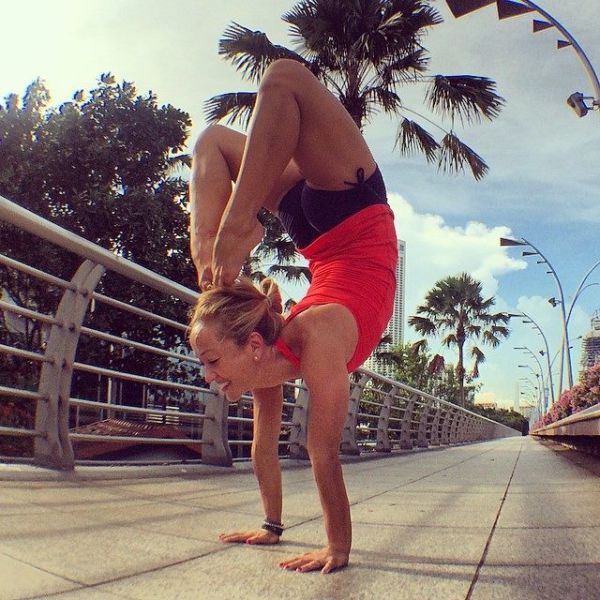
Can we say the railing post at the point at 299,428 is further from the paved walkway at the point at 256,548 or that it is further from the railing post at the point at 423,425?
the railing post at the point at 423,425

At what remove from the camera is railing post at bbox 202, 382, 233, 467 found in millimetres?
4309

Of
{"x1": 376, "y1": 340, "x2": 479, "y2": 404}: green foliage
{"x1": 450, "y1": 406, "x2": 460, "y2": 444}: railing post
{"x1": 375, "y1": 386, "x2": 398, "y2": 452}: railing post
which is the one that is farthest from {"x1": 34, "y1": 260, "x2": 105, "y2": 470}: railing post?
A: {"x1": 376, "y1": 340, "x2": 479, "y2": 404}: green foliage

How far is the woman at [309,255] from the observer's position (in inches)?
58.6

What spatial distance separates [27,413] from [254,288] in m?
11.2

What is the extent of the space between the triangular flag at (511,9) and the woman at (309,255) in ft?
29.1

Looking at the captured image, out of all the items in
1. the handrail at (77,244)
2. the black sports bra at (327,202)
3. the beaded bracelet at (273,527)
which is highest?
the handrail at (77,244)

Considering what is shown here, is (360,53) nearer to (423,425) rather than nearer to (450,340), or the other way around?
(423,425)

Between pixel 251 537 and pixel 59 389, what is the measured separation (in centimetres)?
154

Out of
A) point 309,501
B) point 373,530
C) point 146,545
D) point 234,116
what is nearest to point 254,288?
point 146,545

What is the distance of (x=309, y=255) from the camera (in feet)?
6.12

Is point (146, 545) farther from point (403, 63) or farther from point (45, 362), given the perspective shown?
point (403, 63)

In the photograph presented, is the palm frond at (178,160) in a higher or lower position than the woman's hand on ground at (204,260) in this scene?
higher

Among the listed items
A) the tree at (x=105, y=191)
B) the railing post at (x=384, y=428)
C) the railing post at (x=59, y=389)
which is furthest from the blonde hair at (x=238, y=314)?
the tree at (x=105, y=191)

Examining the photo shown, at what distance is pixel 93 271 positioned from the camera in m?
3.10
